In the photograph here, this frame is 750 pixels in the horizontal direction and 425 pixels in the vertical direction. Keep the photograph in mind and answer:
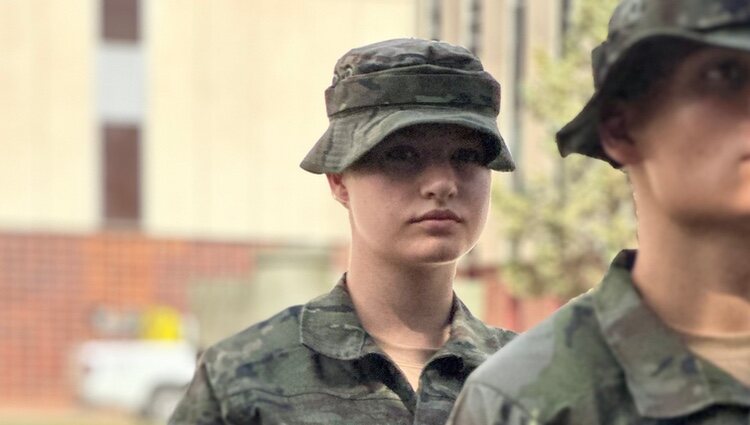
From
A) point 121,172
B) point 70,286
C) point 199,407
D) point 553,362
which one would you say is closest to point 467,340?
point 199,407

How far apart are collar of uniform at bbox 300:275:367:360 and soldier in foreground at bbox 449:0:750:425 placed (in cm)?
136

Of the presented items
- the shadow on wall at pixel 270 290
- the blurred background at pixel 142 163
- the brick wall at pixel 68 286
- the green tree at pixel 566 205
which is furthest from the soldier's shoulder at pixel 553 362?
the brick wall at pixel 68 286

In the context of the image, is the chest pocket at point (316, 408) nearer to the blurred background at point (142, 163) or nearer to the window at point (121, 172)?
the blurred background at point (142, 163)

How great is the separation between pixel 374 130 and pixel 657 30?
4.93ft

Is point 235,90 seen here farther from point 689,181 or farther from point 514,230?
point 689,181

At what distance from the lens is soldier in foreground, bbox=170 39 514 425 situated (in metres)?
3.75

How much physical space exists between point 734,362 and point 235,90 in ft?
105

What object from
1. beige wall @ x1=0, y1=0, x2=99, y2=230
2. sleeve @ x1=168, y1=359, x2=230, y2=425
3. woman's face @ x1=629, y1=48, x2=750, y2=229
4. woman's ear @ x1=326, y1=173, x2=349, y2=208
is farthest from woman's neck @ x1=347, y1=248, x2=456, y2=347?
beige wall @ x1=0, y1=0, x2=99, y2=230

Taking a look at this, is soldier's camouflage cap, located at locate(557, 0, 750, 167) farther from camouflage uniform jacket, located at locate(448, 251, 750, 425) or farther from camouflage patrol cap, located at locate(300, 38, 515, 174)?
camouflage patrol cap, located at locate(300, 38, 515, 174)

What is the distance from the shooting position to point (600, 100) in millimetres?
2496

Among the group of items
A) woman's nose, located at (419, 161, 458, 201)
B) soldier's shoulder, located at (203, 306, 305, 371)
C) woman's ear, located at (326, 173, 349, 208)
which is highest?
woman's nose, located at (419, 161, 458, 201)

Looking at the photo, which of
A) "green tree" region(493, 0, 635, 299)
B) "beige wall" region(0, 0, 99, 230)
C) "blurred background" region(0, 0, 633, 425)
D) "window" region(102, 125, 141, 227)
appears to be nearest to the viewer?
"green tree" region(493, 0, 635, 299)

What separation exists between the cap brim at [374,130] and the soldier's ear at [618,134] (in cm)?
120

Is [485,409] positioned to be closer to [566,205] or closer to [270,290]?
[270,290]
